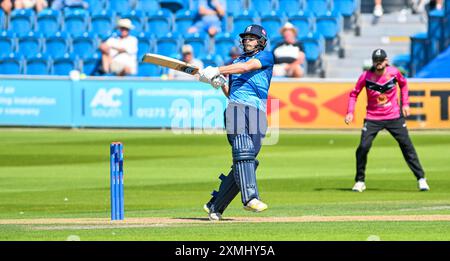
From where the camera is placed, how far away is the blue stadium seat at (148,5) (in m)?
35.4

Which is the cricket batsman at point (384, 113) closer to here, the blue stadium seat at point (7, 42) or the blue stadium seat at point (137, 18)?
the blue stadium seat at point (137, 18)

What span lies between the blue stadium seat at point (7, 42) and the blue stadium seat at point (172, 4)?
421cm

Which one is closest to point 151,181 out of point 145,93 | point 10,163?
point 10,163

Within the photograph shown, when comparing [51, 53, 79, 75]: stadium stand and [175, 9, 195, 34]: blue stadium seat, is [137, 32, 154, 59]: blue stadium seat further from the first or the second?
[51, 53, 79, 75]: stadium stand

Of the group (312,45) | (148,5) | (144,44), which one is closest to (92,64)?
(144,44)

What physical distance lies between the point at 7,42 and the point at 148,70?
4677mm

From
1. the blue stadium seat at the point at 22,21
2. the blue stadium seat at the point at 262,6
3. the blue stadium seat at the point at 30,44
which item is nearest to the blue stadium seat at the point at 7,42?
the blue stadium seat at the point at 30,44

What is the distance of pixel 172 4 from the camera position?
3534 cm

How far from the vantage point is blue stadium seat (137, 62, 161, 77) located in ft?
107

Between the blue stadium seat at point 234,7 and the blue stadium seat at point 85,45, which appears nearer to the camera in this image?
the blue stadium seat at point 85,45

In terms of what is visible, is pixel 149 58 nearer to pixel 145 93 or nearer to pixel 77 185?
pixel 77 185

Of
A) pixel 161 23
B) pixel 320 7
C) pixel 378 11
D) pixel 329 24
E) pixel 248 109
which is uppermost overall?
pixel 320 7

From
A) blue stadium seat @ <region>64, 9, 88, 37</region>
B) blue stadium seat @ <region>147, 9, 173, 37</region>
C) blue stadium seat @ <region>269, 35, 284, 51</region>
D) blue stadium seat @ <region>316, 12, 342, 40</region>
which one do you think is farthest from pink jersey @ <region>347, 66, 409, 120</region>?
blue stadium seat @ <region>64, 9, 88, 37</region>

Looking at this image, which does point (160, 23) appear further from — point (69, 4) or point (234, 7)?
point (69, 4)
